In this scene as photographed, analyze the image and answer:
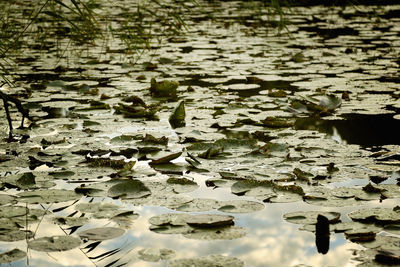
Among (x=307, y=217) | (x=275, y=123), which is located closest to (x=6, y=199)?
(x=307, y=217)

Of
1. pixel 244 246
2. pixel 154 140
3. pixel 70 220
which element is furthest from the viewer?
pixel 154 140

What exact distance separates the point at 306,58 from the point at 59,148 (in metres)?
2.54

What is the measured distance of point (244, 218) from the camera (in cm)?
152

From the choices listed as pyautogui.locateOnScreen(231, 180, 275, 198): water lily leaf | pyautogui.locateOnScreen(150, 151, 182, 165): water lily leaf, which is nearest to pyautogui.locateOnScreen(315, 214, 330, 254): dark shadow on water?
pyautogui.locateOnScreen(231, 180, 275, 198): water lily leaf

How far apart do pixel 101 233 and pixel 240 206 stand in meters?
0.40

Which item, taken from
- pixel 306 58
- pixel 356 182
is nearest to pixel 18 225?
pixel 356 182

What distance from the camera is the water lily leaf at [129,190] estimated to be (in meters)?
1.67

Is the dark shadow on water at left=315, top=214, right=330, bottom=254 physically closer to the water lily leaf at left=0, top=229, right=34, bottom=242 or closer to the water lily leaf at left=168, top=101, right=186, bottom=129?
the water lily leaf at left=0, top=229, right=34, bottom=242

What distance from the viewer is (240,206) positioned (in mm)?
1582

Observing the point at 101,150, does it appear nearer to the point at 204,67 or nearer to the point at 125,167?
the point at 125,167

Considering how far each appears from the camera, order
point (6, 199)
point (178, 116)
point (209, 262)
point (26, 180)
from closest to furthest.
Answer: point (209, 262)
point (6, 199)
point (26, 180)
point (178, 116)

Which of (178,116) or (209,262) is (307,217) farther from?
(178,116)

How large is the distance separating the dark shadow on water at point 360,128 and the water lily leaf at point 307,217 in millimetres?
748

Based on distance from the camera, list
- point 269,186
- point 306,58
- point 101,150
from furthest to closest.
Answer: point 306,58, point 101,150, point 269,186
